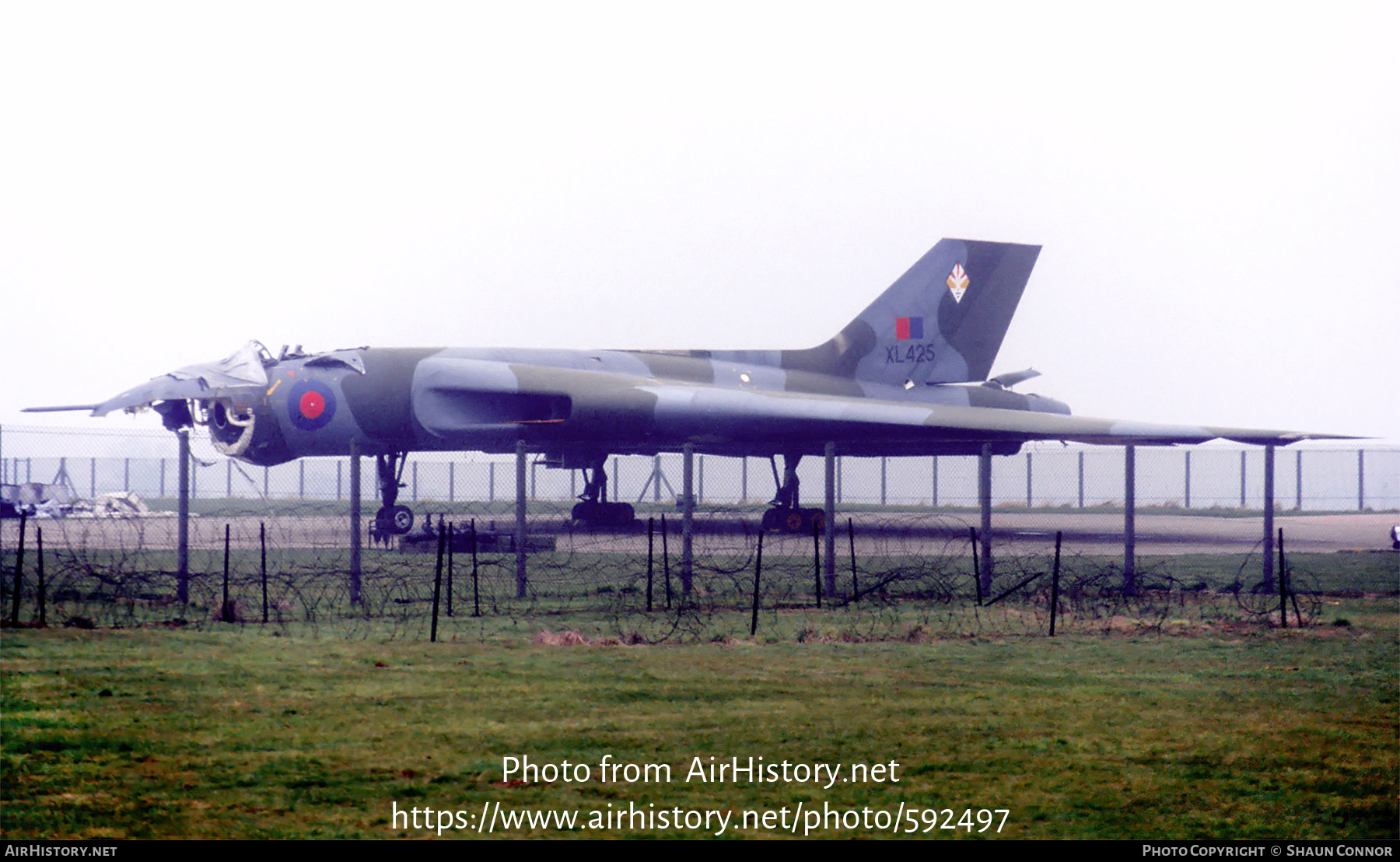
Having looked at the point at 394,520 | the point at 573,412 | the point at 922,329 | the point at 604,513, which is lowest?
the point at 604,513

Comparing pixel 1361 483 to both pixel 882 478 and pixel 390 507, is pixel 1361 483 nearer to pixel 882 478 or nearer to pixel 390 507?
pixel 882 478

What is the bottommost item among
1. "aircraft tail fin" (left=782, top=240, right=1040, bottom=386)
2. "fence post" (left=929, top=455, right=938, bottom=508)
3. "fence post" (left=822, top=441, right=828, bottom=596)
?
"fence post" (left=929, top=455, right=938, bottom=508)

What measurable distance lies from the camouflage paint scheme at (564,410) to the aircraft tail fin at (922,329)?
0.81 meters

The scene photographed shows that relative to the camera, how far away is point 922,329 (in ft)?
91.1

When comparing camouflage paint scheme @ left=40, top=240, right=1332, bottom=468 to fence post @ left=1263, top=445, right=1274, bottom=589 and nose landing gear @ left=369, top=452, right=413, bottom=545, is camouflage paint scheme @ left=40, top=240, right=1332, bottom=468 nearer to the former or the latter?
nose landing gear @ left=369, top=452, right=413, bottom=545

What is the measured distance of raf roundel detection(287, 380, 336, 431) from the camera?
Answer: 21047mm

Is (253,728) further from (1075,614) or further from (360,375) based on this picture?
(360,375)

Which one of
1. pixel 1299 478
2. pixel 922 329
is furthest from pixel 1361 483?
pixel 922 329

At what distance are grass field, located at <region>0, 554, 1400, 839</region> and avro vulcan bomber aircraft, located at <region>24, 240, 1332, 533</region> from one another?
35.5 ft

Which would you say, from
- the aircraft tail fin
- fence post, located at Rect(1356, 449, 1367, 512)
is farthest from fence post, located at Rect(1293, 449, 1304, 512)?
the aircraft tail fin

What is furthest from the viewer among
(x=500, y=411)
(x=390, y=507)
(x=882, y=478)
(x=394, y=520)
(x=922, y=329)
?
(x=882, y=478)

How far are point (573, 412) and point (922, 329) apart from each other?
9350 mm

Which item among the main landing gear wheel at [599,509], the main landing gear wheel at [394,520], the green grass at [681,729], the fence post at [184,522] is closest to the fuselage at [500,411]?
the main landing gear wheel at [599,509]

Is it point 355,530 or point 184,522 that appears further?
point 184,522
